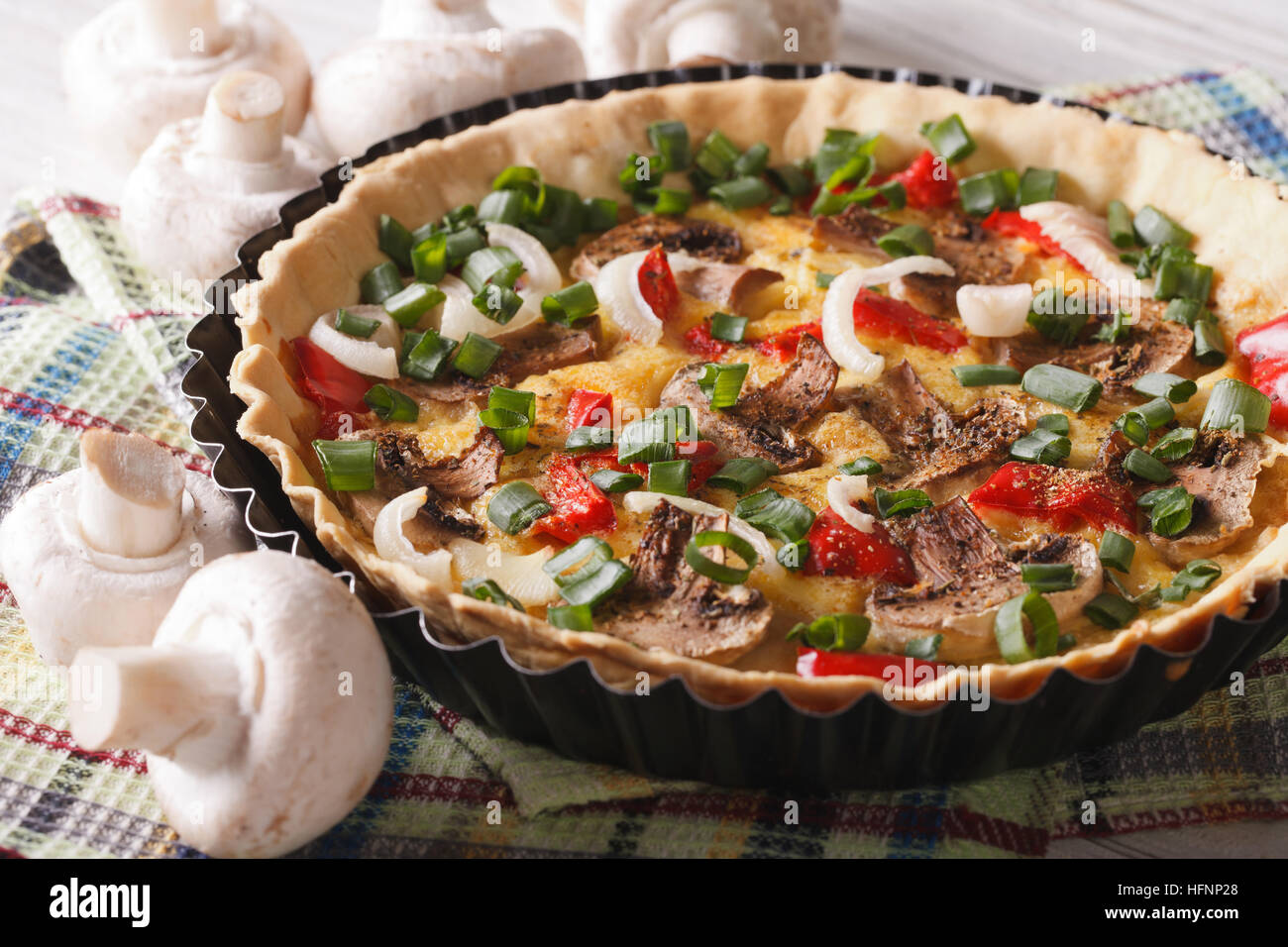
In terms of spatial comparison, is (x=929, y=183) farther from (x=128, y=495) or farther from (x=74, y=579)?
(x=74, y=579)

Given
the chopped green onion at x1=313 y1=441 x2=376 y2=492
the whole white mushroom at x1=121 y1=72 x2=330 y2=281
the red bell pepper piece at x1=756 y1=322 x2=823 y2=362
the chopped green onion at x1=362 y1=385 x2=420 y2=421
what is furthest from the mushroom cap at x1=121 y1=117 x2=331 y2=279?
the red bell pepper piece at x1=756 y1=322 x2=823 y2=362

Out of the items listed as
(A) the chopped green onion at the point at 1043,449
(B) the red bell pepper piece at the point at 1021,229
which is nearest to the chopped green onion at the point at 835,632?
(A) the chopped green onion at the point at 1043,449

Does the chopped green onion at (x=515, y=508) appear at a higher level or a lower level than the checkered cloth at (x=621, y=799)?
higher

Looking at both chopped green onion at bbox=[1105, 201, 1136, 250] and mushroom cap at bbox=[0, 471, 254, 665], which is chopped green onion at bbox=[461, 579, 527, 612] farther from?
chopped green onion at bbox=[1105, 201, 1136, 250]

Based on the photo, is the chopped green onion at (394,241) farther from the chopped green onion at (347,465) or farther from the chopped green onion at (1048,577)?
the chopped green onion at (1048,577)

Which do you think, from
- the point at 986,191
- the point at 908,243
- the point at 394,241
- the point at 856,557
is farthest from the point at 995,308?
the point at 394,241

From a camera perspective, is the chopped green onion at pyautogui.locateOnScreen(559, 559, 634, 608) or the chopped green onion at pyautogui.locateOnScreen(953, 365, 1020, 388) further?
the chopped green onion at pyautogui.locateOnScreen(953, 365, 1020, 388)
